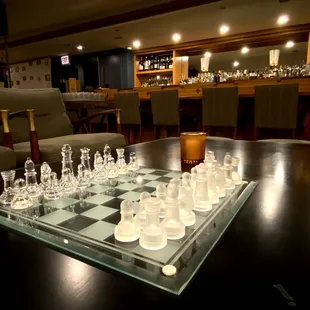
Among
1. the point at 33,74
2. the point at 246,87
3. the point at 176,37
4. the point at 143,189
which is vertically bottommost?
the point at 143,189

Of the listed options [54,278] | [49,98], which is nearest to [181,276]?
[54,278]

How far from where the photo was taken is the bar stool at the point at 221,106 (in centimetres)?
301

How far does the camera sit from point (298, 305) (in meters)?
0.35

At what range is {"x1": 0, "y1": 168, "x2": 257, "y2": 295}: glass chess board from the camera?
0.43 m

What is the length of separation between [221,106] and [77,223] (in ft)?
8.85

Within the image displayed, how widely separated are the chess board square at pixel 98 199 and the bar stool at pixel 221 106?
8.16ft

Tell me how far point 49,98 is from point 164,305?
2542 millimetres

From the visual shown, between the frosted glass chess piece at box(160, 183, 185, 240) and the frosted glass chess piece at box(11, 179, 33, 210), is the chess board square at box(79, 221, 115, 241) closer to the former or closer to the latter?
the frosted glass chess piece at box(160, 183, 185, 240)

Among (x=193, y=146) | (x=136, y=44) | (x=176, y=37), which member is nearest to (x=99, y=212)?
(x=193, y=146)

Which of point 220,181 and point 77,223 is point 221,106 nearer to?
point 220,181

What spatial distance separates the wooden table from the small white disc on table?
3cm

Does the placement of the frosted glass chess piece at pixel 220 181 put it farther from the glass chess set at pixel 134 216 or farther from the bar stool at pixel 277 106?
the bar stool at pixel 277 106

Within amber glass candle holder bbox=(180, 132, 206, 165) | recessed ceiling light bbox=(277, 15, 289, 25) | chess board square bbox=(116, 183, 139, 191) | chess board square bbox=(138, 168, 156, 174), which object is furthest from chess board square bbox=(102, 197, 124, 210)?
recessed ceiling light bbox=(277, 15, 289, 25)

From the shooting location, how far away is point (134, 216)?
2.01 feet
